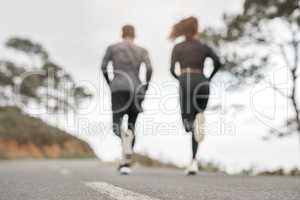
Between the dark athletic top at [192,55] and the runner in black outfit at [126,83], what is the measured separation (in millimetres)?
522

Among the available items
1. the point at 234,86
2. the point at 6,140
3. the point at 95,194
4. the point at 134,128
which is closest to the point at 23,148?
the point at 6,140

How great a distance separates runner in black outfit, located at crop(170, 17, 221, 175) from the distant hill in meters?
26.8

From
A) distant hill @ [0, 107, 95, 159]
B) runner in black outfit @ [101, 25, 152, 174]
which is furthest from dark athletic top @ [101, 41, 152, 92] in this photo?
distant hill @ [0, 107, 95, 159]

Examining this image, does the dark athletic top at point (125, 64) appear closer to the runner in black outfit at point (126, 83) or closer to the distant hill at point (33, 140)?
the runner in black outfit at point (126, 83)

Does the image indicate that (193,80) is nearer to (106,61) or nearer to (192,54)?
(192,54)

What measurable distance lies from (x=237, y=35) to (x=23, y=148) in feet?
80.6

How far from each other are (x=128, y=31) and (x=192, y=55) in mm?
1237

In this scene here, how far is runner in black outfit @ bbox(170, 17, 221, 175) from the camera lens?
9.37m

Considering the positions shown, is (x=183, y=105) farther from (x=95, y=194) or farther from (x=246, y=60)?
(x=246, y=60)

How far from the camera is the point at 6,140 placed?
38.1 metres

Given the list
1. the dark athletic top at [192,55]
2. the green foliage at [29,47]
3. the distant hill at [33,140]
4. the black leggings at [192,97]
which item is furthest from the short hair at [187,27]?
the green foliage at [29,47]

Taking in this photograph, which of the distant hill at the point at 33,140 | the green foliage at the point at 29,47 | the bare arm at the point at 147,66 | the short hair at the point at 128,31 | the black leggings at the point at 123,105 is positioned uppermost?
the green foliage at the point at 29,47

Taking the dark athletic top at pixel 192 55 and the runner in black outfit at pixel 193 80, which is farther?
the dark athletic top at pixel 192 55

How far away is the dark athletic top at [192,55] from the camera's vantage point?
9508mm
